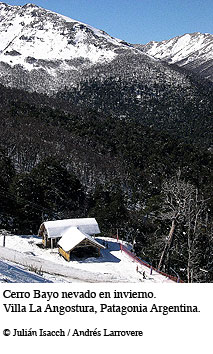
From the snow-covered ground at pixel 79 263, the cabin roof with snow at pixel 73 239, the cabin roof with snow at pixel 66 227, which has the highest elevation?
the cabin roof with snow at pixel 66 227

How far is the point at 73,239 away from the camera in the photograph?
26172mm

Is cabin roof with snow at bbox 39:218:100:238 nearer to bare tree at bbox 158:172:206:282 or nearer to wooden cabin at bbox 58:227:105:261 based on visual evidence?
wooden cabin at bbox 58:227:105:261

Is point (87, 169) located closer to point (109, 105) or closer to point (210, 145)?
point (210, 145)

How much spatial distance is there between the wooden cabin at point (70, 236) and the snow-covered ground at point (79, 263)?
0.78 meters

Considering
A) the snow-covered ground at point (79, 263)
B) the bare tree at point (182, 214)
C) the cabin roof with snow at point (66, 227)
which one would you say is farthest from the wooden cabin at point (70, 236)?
the bare tree at point (182, 214)

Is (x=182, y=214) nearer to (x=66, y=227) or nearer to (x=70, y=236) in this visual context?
(x=70, y=236)

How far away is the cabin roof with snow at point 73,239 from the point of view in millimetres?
25375

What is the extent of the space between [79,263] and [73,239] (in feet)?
7.74

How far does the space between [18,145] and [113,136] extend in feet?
139

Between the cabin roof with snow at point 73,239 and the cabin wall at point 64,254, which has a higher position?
the cabin roof with snow at point 73,239

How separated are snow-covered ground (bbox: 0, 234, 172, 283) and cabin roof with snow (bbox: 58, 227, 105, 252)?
1013 mm

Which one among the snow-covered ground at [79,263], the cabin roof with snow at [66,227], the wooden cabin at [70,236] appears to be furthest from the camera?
the cabin roof with snow at [66,227]

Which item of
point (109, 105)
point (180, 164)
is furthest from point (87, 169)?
point (109, 105)

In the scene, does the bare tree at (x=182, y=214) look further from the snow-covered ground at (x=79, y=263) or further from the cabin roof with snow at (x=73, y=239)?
the cabin roof with snow at (x=73, y=239)
